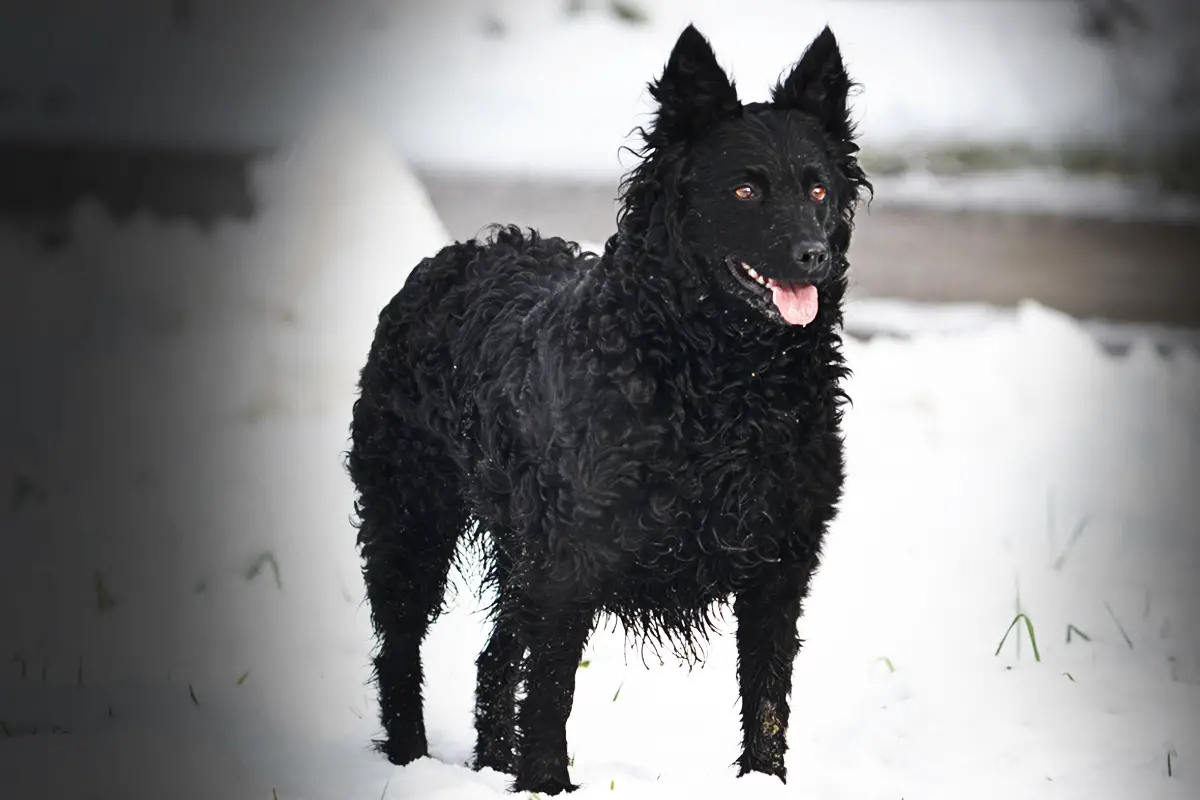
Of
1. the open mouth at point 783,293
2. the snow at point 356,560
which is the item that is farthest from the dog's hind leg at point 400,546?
the open mouth at point 783,293

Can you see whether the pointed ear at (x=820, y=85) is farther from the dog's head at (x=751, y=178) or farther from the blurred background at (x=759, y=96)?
the blurred background at (x=759, y=96)

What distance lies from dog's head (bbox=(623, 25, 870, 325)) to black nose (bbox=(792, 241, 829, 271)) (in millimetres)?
11

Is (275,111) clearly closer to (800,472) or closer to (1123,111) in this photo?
(800,472)

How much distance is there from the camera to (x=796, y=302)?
3.04 meters

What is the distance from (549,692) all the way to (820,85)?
1.73m

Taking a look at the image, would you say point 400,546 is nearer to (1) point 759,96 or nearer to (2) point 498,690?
(2) point 498,690

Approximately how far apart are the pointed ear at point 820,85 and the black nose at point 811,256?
1.67ft

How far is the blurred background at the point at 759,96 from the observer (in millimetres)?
5105

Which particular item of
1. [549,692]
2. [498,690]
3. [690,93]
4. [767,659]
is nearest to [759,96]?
[690,93]

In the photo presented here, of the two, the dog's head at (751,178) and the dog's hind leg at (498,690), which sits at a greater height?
the dog's head at (751,178)

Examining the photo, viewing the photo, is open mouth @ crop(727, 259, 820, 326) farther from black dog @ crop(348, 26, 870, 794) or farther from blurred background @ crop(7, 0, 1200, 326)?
blurred background @ crop(7, 0, 1200, 326)

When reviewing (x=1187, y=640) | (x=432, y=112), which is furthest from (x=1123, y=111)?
(x=1187, y=640)

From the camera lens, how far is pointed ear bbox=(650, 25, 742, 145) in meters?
3.10

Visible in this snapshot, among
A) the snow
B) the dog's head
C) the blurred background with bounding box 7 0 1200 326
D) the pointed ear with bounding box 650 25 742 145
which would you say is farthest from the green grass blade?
the pointed ear with bounding box 650 25 742 145
